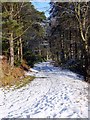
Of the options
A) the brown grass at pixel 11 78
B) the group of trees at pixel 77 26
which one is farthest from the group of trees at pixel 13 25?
the group of trees at pixel 77 26

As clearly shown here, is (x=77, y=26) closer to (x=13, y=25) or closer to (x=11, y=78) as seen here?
(x=13, y=25)

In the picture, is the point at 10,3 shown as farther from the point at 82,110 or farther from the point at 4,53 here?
the point at 82,110

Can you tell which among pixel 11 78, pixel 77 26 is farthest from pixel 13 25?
pixel 77 26

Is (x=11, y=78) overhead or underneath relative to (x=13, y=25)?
underneath

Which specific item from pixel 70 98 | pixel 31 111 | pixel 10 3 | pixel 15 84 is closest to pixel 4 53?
pixel 10 3

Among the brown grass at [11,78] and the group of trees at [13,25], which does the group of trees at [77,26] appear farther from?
the brown grass at [11,78]

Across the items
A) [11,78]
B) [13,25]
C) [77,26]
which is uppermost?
[77,26]

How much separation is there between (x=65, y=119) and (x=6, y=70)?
39.2ft

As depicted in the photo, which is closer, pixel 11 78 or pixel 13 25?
pixel 11 78

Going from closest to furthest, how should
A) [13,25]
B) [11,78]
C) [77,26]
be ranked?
[11,78]
[13,25]
[77,26]

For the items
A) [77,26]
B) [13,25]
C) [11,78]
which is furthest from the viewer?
[77,26]

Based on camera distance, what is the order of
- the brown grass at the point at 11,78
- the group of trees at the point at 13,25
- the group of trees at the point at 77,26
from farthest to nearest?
the group of trees at the point at 13,25 → the group of trees at the point at 77,26 → the brown grass at the point at 11,78

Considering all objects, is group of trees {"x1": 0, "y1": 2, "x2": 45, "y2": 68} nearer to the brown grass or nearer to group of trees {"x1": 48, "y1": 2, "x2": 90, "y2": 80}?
the brown grass

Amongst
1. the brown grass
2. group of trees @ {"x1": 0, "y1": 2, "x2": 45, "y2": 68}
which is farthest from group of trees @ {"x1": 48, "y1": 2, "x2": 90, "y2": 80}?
the brown grass
